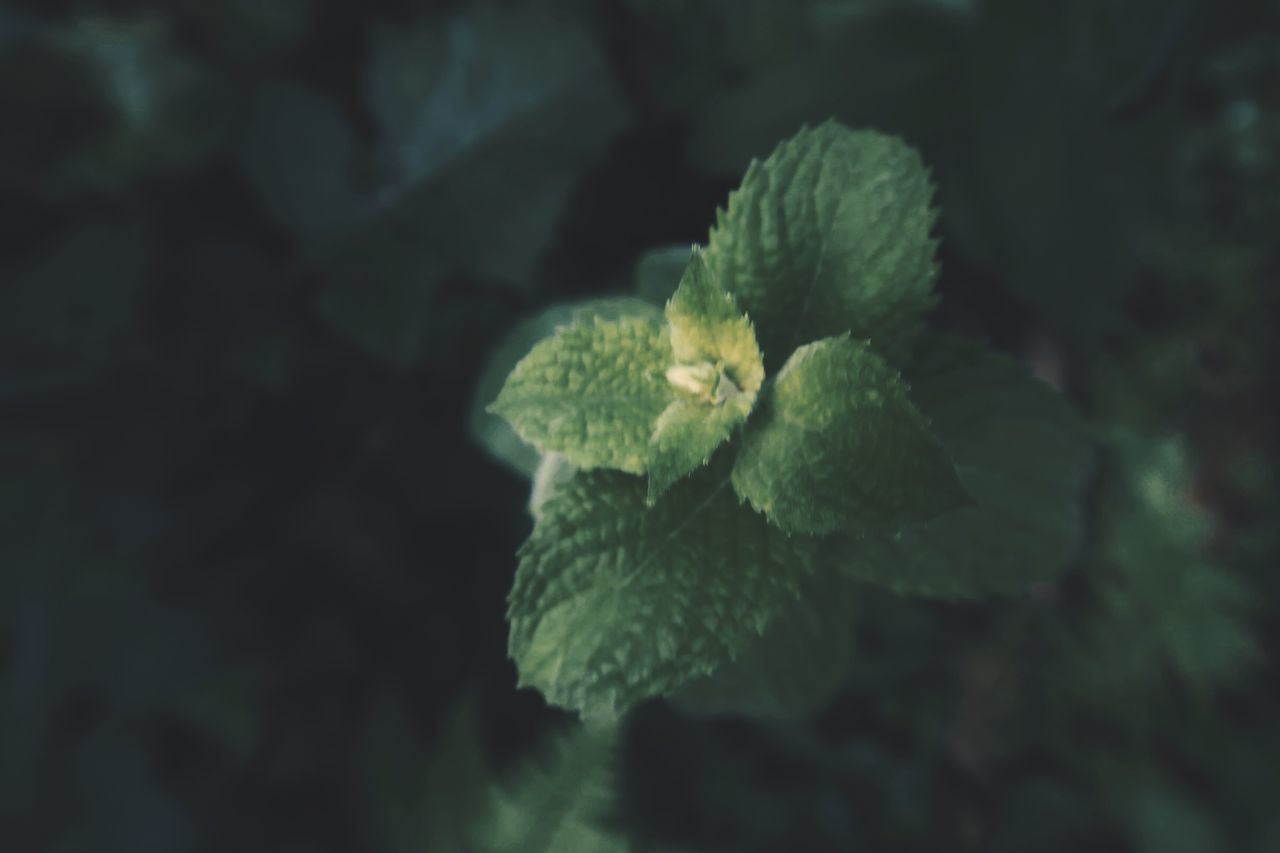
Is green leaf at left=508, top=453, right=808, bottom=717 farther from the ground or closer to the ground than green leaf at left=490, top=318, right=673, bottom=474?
closer to the ground

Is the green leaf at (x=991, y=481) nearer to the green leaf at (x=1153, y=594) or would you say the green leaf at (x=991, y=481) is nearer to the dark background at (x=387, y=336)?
the dark background at (x=387, y=336)

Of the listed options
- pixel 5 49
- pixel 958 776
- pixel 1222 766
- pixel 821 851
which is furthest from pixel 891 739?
pixel 5 49

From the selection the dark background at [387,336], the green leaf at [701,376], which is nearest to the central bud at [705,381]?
the green leaf at [701,376]

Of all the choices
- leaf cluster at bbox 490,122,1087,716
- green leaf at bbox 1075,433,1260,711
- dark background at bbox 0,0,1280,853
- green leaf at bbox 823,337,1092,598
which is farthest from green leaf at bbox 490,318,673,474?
green leaf at bbox 1075,433,1260,711

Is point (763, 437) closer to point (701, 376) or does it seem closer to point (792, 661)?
point (701, 376)

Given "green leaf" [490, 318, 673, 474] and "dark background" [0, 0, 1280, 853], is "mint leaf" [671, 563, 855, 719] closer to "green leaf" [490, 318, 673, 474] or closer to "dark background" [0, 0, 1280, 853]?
"green leaf" [490, 318, 673, 474]

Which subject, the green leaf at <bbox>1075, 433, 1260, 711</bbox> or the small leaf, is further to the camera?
the green leaf at <bbox>1075, 433, 1260, 711</bbox>

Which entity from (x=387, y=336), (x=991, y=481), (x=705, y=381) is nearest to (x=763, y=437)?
(x=705, y=381)
